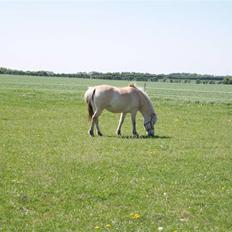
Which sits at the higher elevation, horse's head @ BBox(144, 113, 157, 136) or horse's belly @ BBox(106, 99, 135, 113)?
horse's belly @ BBox(106, 99, 135, 113)

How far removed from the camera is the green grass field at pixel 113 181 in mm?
9258

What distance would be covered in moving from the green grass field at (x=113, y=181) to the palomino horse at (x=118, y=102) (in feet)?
2.76

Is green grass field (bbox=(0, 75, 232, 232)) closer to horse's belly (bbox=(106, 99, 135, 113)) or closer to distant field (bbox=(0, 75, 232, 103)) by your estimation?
horse's belly (bbox=(106, 99, 135, 113))

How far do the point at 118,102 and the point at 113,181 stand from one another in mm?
9990

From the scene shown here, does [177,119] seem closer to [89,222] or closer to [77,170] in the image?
[77,170]

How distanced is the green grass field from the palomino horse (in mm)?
842

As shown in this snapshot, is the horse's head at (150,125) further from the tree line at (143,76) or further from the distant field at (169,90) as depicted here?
the tree line at (143,76)

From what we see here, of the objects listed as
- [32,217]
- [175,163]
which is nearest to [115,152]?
[175,163]

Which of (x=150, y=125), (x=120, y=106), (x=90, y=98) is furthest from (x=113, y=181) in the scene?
(x=150, y=125)

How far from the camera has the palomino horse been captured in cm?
2156

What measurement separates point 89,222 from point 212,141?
493 inches

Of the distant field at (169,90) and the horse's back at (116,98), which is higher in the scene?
the horse's back at (116,98)

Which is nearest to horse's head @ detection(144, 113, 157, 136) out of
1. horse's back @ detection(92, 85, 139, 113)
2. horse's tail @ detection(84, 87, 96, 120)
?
horse's back @ detection(92, 85, 139, 113)

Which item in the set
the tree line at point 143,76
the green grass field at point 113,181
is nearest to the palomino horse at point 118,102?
the green grass field at point 113,181
